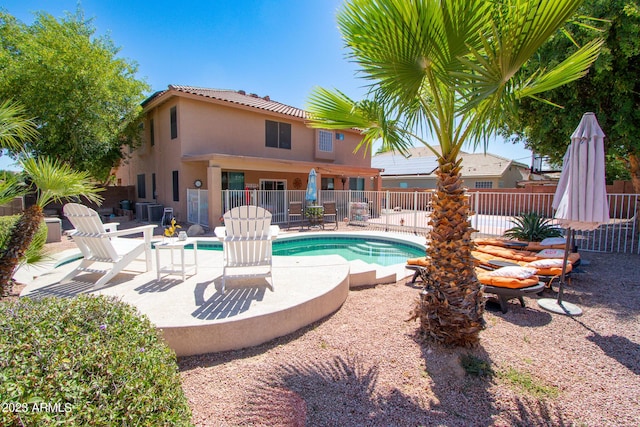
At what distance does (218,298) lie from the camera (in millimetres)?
4535

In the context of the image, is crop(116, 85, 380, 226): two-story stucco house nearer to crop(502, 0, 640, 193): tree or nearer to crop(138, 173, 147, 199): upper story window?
crop(138, 173, 147, 199): upper story window

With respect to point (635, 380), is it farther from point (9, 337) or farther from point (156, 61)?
point (156, 61)

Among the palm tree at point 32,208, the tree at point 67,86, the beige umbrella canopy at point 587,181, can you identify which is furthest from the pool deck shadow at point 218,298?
the tree at point 67,86

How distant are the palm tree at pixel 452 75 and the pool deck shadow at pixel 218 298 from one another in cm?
159

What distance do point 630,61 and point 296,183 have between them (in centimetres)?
1563

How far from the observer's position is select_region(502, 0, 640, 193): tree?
8219mm

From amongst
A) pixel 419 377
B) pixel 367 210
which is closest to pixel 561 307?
pixel 419 377

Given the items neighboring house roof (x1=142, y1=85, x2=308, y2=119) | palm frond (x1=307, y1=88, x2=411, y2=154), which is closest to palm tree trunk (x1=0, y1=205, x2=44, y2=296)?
palm frond (x1=307, y1=88, x2=411, y2=154)

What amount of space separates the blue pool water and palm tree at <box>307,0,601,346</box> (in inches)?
228

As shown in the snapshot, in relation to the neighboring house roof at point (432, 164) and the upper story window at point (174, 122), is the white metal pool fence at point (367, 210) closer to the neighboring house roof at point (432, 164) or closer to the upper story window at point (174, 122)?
the upper story window at point (174, 122)

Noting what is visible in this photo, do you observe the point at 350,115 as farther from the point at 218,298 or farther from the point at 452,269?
the point at 218,298

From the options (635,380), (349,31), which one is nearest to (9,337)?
(349,31)

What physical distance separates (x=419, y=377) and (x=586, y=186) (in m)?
4.21

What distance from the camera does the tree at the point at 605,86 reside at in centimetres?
822
